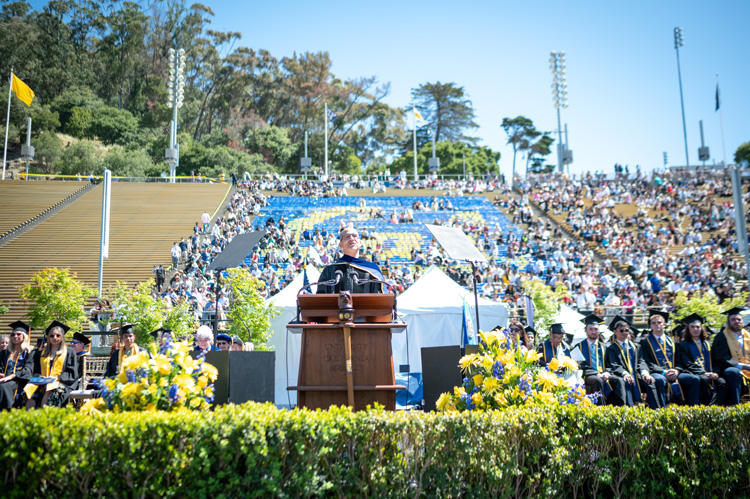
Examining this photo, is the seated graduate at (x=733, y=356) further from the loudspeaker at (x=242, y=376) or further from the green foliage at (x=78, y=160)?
the green foliage at (x=78, y=160)

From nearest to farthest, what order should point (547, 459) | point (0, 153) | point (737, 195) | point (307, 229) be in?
point (547, 459) → point (737, 195) → point (307, 229) → point (0, 153)

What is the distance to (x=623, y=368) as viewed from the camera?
Result: 793cm

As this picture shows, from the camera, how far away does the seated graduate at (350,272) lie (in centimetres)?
531

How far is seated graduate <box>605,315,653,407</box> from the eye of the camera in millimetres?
7617

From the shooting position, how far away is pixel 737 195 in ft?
38.2

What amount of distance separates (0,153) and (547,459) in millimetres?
69861

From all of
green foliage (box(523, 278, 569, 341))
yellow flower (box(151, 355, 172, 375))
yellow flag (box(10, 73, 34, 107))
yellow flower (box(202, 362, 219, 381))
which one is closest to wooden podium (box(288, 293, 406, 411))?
yellow flower (box(202, 362, 219, 381))

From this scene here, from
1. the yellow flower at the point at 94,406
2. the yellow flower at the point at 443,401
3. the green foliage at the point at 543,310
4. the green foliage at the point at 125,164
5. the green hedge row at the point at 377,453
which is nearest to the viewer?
the green hedge row at the point at 377,453

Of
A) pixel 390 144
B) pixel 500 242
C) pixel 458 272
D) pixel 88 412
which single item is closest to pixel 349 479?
pixel 88 412

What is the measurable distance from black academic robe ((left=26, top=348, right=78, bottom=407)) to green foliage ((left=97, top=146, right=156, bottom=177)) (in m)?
48.6

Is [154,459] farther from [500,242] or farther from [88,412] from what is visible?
[500,242]

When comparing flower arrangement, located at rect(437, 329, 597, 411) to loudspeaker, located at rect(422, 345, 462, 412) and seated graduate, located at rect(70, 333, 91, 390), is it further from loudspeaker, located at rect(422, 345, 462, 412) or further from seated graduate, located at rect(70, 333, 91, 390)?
seated graduate, located at rect(70, 333, 91, 390)

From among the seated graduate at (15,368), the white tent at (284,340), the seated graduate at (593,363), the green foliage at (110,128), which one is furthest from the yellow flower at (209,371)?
the green foliage at (110,128)

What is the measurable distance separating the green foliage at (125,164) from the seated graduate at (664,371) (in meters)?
52.1
